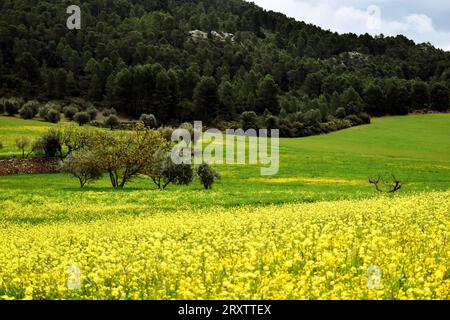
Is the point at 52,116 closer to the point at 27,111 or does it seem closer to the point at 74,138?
the point at 27,111

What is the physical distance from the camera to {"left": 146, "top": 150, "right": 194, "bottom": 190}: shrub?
5059cm

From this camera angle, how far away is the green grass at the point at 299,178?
108 ft

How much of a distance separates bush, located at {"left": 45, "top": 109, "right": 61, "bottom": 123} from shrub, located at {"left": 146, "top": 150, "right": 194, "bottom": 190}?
2775 inches

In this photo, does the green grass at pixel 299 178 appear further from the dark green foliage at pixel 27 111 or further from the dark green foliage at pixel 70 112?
the dark green foliage at pixel 70 112

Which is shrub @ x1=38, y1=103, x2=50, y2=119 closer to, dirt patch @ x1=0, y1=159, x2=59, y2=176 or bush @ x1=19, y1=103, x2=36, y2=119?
bush @ x1=19, y1=103, x2=36, y2=119

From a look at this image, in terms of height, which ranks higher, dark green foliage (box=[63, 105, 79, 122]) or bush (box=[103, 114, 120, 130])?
dark green foliage (box=[63, 105, 79, 122])

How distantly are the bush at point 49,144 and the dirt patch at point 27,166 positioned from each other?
1753 mm

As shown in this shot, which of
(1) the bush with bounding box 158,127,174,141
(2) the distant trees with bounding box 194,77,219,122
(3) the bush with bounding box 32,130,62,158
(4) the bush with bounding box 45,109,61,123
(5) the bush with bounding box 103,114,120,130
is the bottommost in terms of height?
(3) the bush with bounding box 32,130,62,158

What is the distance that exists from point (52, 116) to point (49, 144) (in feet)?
149

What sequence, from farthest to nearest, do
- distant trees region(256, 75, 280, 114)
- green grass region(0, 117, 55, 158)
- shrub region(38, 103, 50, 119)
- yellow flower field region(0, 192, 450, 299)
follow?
distant trees region(256, 75, 280, 114) → shrub region(38, 103, 50, 119) → green grass region(0, 117, 55, 158) → yellow flower field region(0, 192, 450, 299)

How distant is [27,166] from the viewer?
68.5 metres

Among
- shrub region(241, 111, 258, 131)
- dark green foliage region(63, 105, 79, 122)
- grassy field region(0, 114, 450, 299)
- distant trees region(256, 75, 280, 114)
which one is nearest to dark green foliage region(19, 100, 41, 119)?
dark green foliage region(63, 105, 79, 122)

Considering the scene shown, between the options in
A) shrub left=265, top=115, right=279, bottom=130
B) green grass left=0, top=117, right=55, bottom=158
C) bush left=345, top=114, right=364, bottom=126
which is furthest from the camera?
bush left=345, top=114, right=364, bottom=126

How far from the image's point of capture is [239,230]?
1434cm
